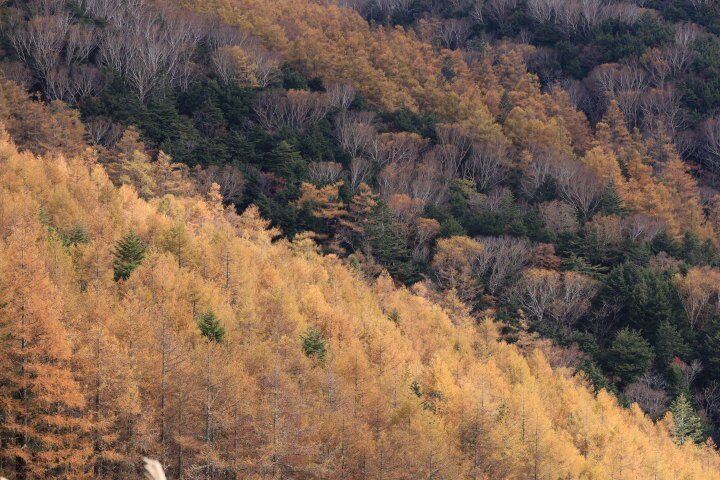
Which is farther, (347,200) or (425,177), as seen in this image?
(425,177)

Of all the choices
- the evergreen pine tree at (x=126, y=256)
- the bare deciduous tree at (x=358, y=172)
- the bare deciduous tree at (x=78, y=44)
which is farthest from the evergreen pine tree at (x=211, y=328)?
the bare deciduous tree at (x=78, y=44)

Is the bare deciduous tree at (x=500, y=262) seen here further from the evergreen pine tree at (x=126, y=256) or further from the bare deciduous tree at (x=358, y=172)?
the evergreen pine tree at (x=126, y=256)

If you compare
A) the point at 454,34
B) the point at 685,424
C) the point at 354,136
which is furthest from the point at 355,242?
the point at 454,34

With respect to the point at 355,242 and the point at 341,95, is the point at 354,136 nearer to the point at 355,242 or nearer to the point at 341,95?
the point at 341,95

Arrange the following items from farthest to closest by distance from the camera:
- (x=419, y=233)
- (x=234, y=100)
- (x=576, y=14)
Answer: (x=576, y=14) < (x=234, y=100) < (x=419, y=233)

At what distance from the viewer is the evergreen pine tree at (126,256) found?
3988 centimetres

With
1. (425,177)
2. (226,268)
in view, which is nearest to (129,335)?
(226,268)

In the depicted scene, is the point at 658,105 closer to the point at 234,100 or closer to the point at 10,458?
the point at 234,100

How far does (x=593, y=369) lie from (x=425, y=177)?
107ft

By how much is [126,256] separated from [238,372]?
14.1 metres

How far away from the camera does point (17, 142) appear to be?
63.4 metres

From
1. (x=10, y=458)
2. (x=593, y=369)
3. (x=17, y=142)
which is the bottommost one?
(x=593, y=369)

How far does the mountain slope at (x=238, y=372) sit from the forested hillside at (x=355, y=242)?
199mm

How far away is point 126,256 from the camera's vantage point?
40.8 meters
